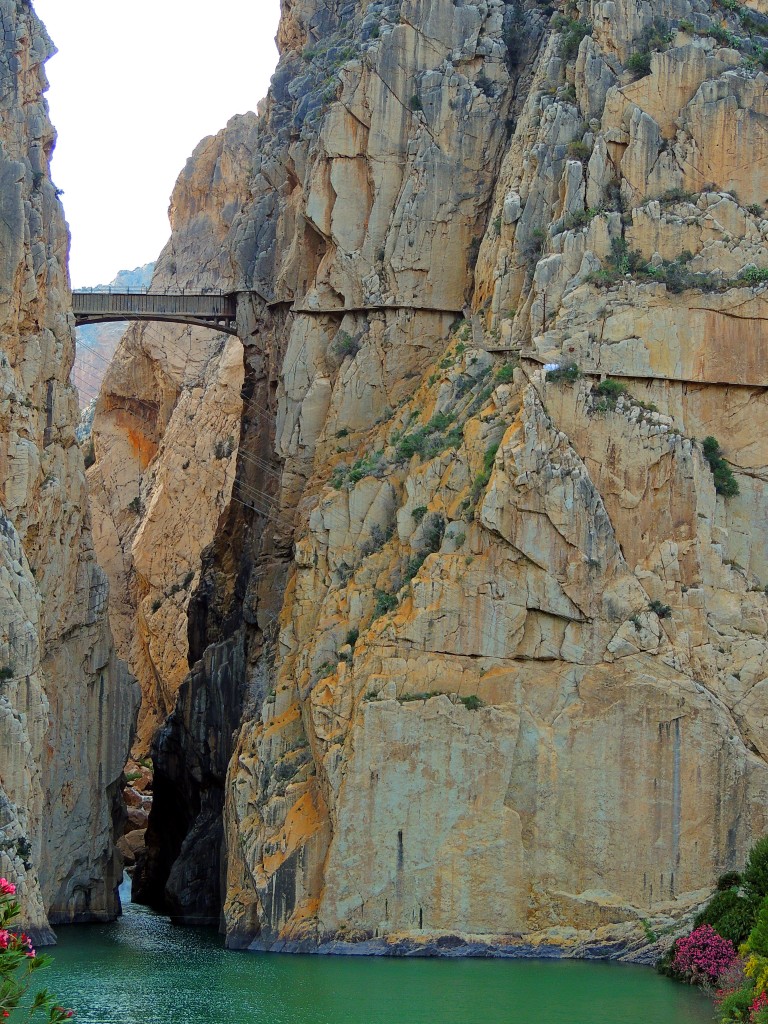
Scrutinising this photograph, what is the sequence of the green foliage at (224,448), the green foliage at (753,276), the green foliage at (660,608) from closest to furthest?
the green foliage at (660,608)
the green foliage at (753,276)
the green foliage at (224,448)

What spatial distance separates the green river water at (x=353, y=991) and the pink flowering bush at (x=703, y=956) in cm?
61

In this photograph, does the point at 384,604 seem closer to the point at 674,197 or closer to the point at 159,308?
the point at 674,197

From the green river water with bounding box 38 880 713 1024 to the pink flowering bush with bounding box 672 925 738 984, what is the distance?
2.00 feet

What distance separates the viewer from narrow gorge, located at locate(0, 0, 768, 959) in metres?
64.4

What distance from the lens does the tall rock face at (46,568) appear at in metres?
68.1

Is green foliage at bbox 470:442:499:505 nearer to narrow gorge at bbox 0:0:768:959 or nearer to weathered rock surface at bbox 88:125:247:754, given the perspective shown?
narrow gorge at bbox 0:0:768:959

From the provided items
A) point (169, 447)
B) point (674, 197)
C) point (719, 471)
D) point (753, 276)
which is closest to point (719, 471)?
point (719, 471)

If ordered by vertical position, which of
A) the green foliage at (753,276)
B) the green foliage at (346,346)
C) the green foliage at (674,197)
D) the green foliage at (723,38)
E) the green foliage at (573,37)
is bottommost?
the green foliage at (346,346)

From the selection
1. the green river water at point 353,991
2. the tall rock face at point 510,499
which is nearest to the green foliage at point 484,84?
the tall rock face at point 510,499

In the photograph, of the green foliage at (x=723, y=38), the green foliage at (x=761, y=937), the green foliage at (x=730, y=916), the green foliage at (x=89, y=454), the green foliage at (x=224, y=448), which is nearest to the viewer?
the green foliage at (x=761, y=937)

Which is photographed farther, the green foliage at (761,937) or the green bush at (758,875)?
the green bush at (758,875)

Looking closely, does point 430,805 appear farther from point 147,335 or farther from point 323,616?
point 147,335

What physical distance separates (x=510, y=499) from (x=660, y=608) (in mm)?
6227

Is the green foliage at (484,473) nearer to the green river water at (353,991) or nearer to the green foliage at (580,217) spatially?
the green foliage at (580,217)
